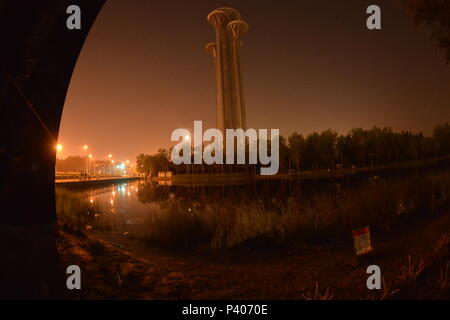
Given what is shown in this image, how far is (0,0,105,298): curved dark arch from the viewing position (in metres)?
2.47

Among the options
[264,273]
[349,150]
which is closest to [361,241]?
[264,273]

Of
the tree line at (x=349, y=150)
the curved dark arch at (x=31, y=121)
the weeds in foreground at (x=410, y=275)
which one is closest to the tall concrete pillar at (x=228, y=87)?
the tree line at (x=349, y=150)

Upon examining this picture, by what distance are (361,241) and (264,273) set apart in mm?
1693

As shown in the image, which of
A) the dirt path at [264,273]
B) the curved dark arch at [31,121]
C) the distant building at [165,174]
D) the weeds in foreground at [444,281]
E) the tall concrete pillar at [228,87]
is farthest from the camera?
the distant building at [165,174]

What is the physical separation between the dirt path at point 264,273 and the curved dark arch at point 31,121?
742 millimetres

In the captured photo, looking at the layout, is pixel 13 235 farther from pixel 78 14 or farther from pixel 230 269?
pixel 230 269

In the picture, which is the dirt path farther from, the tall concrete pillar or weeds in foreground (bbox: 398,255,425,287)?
the tall concrete pillar

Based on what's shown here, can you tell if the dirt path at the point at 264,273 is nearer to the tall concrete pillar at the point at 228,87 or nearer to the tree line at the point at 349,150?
the tree line at the point at 349,150

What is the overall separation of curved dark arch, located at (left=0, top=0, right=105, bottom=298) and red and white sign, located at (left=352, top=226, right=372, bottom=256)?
4.15m

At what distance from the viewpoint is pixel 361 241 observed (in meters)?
4.01

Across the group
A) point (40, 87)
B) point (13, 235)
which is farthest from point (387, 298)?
point (40, 87)

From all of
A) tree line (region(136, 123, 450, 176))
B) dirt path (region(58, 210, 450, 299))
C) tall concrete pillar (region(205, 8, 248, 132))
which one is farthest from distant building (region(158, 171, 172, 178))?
dirt path (region(58, 210, 450, 299))

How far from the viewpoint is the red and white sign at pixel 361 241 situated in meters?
3.98

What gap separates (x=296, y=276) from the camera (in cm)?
415
